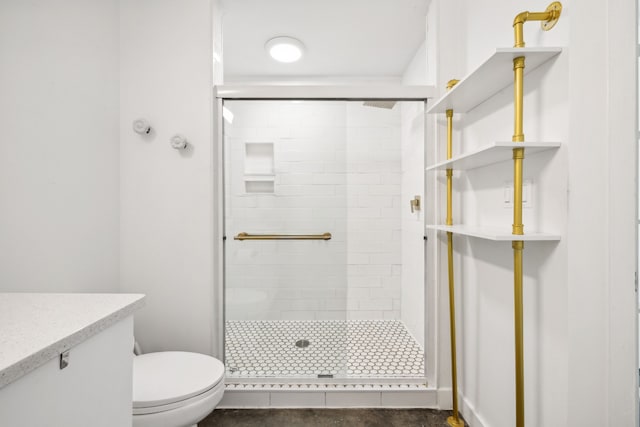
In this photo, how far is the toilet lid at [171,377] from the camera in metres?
1.23

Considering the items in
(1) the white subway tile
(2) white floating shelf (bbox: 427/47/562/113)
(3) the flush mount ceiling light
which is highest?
(3) the flush mount ceiling light

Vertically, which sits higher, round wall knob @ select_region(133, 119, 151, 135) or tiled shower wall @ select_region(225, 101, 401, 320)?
round wall knob @ select_region(133, 119, 151, 135)

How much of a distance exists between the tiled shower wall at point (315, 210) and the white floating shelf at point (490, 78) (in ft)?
1.54

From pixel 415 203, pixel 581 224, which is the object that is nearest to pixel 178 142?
pixel 415 203

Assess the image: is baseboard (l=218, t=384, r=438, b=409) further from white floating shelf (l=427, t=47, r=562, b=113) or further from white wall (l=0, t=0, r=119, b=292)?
white floating shelf (l=427, t=47, r=562, b=113)

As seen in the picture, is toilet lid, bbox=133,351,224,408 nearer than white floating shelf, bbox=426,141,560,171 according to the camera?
No

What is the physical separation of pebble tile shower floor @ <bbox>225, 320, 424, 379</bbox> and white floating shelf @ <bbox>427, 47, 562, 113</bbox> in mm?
1297

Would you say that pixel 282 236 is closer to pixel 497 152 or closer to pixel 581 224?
pixel 497 152

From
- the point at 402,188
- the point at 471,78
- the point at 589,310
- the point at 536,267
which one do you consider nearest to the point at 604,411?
the point at 589,310

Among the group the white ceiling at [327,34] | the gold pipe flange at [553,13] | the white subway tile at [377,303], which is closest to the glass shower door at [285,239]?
the white subway tile at [377,303]

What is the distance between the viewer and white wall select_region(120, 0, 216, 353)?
185cm

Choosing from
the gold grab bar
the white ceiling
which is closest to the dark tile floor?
the gold grab bar

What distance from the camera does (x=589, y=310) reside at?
1017mm

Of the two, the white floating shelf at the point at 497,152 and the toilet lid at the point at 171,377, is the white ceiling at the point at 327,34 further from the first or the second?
the toilet lid at the point at 171,377
